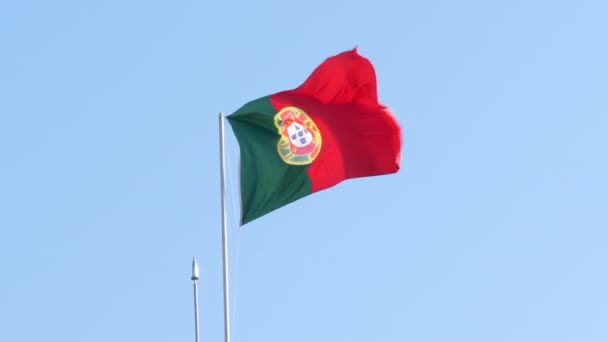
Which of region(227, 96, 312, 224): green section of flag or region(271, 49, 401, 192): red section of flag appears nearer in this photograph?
region(227, 96, 312, 224): green section of flag

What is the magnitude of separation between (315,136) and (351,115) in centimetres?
154

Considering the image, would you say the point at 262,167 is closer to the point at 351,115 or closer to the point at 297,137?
the point at 297,137

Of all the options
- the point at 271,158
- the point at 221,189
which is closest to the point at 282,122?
the point at 271,158

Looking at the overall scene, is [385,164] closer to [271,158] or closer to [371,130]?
[371,130]

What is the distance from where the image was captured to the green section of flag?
127 feet

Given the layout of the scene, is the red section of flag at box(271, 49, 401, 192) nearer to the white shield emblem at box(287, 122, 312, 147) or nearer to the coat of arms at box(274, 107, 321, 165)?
the coat of arms at box(274, 107, 321, 165)

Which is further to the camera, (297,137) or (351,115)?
(351,115)

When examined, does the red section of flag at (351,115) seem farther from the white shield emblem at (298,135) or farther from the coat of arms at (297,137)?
the white shield emblem at (298,135)

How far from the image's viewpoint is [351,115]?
42219 mm

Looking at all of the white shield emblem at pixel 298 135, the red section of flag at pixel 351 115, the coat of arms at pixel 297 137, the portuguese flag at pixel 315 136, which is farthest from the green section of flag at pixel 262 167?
the red section of flag at pixel 351 115

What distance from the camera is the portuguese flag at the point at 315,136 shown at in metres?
39.3

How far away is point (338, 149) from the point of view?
41469 mm

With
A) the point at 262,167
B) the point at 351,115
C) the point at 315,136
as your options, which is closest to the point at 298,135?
the point at 315,136

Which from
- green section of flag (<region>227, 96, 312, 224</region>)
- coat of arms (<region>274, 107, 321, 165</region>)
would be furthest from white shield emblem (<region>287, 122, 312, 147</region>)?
green section of flag (<region>227, 96, 312, 224</region>)
